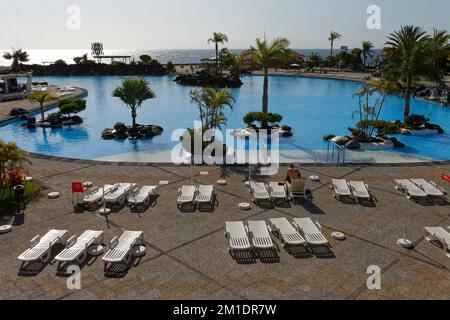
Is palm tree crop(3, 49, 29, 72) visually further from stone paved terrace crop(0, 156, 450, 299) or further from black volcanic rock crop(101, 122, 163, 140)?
stone paved terrace crop(0, 156, 450, 299)

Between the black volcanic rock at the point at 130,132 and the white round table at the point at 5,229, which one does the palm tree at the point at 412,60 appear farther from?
the white round table at the point at 5,229

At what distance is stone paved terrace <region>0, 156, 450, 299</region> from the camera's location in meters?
9.20

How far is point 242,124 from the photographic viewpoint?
32.6 meters

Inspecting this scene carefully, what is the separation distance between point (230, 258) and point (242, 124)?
22.7m

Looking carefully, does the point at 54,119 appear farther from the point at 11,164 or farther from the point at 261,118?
the point at 11,164

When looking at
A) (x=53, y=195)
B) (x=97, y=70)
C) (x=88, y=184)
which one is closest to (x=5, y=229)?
(x=53, y=195)

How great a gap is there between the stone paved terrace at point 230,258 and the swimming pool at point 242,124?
23.3 ft

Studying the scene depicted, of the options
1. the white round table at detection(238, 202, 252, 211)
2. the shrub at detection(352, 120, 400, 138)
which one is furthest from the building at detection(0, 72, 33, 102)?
the white round table at detection(238, 202, 252, 211)

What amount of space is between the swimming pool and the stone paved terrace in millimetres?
7114

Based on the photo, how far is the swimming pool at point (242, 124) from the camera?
23.8 m

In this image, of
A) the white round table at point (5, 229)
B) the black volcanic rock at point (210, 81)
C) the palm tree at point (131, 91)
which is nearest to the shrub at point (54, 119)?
the palm tree at point (131, 91)

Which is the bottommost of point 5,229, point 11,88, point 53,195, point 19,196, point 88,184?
point 5,229
